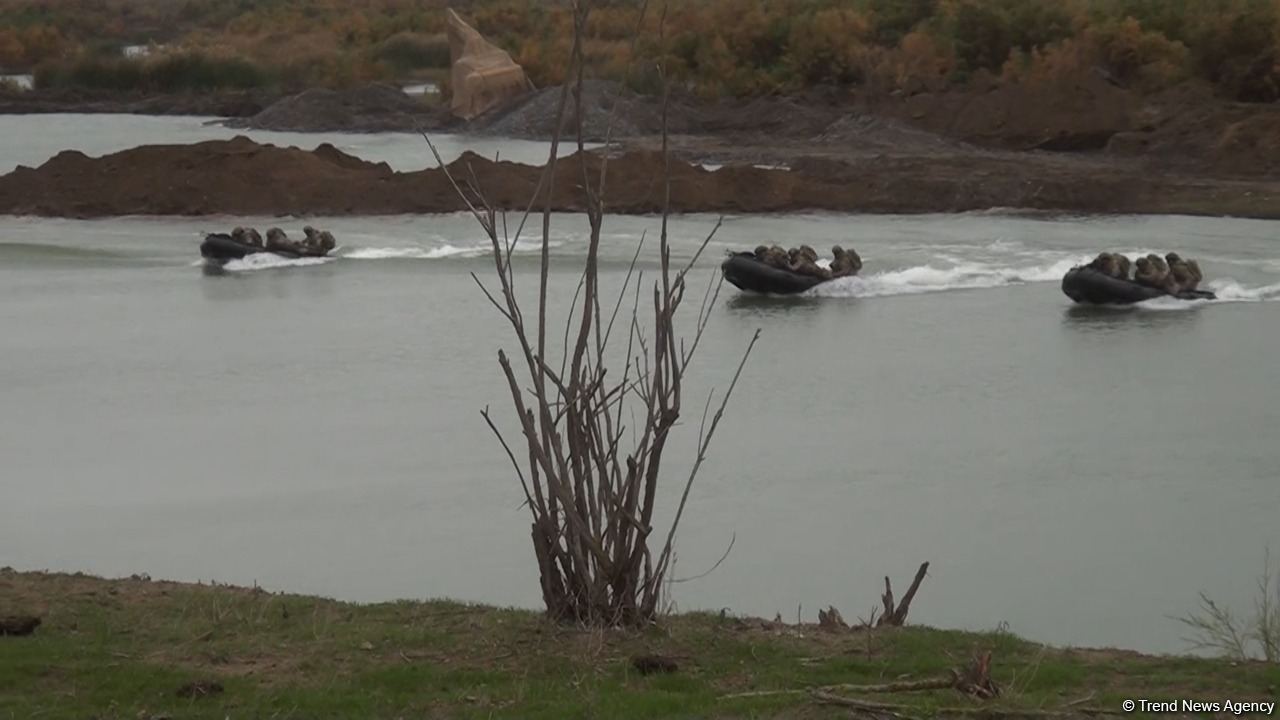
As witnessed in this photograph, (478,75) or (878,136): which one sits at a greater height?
(478,75)

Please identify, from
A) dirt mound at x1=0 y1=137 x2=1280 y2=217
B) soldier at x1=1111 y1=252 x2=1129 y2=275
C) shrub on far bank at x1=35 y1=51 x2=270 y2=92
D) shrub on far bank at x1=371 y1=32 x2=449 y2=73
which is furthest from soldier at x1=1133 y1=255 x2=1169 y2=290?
shrub on far bank at x1=371 y1=32 x2=449 y2=73

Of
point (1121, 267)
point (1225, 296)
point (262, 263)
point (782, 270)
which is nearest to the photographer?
point (1121, 267)

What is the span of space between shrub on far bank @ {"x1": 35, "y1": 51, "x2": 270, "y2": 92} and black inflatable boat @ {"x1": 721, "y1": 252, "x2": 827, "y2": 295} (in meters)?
38.0

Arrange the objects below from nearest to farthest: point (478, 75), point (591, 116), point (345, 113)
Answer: point (591, 116) < point (478, 75) < point (345, 113)

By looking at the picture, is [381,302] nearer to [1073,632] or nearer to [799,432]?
[799,432]

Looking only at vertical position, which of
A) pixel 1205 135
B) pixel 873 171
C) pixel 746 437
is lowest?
pixel 746 437

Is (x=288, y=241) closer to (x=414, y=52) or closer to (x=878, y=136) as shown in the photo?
(x=878, y=136)

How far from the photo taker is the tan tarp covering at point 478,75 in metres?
49.2

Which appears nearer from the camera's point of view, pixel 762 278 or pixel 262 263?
pixel 762 278

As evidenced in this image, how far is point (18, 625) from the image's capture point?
283 inches

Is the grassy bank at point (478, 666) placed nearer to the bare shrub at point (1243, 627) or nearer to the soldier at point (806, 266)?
the bare shrub at point (1243, 627)

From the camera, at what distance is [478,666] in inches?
267

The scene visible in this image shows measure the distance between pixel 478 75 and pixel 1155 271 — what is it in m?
28.8

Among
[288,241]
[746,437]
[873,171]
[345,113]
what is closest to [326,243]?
[288,241]
